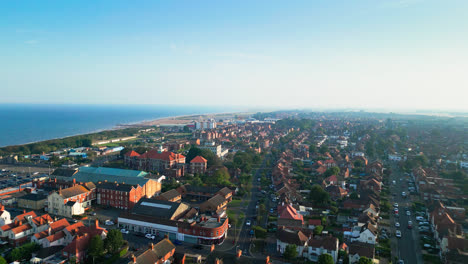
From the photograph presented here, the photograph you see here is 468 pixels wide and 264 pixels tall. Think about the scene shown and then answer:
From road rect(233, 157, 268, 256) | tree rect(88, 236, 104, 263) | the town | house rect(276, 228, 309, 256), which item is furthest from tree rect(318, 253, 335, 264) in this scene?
tree rect(88, 236, 104, 263)

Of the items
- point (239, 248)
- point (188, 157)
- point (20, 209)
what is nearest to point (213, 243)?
point (239, 248)

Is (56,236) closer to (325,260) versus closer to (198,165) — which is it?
(325,260)

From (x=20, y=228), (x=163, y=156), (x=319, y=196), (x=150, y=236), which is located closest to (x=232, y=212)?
(x=150, y=236)

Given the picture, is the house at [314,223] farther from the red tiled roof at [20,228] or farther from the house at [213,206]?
the red tiled roof at [20,228]

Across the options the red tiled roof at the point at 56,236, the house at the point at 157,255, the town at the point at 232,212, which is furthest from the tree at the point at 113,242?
the red tiled roof at the point at 56,236

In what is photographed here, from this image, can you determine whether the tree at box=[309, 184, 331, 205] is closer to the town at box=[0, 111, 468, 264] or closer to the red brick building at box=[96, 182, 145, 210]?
the town at box=[0, 111, 468, 264]
